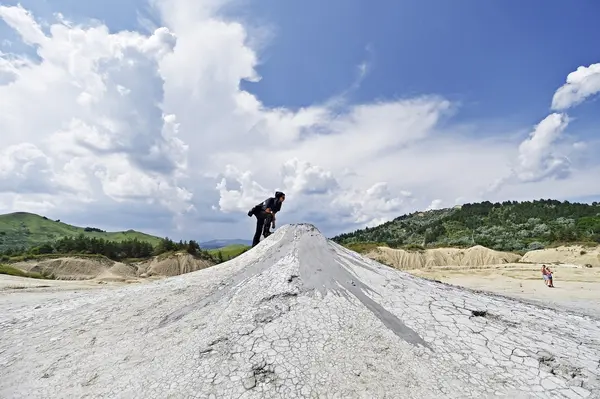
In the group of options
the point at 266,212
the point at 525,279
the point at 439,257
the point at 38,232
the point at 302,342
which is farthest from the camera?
the point at 38,232

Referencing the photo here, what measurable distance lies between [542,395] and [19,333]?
25.3ft

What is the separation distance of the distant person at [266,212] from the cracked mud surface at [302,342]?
6.82ft

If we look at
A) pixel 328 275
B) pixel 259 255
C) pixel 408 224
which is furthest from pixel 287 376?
pixel 408 224

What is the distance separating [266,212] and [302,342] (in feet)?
15.3

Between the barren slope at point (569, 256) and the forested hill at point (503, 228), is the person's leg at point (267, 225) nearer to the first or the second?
the barren slope at point (569, 256)

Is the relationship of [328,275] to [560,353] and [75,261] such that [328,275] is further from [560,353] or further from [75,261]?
[75,261]

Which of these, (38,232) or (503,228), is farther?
(38,232)

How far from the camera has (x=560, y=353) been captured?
4.84 m

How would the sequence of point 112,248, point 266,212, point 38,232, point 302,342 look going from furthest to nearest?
point 38,232
point 112,248
point 266,212
point 302,342

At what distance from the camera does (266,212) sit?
900cm

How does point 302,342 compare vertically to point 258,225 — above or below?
below

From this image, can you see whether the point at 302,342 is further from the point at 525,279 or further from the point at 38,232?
the point at 38,232

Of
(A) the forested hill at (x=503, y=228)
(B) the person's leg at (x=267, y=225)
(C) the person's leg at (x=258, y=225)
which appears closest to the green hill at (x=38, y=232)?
(A) the forested hill at (x=503, y=228)

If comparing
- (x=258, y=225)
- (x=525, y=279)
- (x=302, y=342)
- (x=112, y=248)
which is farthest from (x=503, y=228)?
(x=302, y=342)
